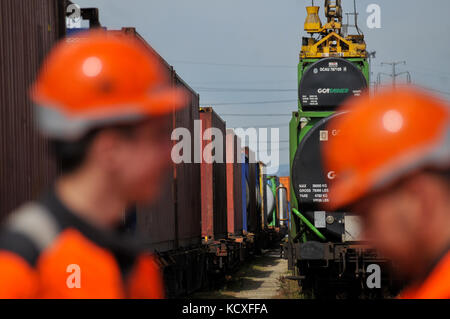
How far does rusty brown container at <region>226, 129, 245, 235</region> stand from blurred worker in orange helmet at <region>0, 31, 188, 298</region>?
21907 mm

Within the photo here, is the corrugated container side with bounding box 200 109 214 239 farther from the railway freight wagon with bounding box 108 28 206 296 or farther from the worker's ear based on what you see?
the worker's ear

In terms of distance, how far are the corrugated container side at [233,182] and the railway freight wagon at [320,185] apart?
10.7 metres

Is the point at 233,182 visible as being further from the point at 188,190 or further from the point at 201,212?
the point at 188,190

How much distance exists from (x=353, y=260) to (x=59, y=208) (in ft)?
36.9

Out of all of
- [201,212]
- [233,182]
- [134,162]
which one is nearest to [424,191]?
[134,162]

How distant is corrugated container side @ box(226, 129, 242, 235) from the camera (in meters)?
23.7

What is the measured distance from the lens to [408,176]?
148cm

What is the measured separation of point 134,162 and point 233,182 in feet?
74.5

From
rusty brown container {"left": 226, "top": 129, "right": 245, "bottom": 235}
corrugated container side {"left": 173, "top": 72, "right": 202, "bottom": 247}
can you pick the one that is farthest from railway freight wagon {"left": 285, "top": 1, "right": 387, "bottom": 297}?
rusty brown container {"left": 226, "top": 129, "right": 245, "bottom": 235}
